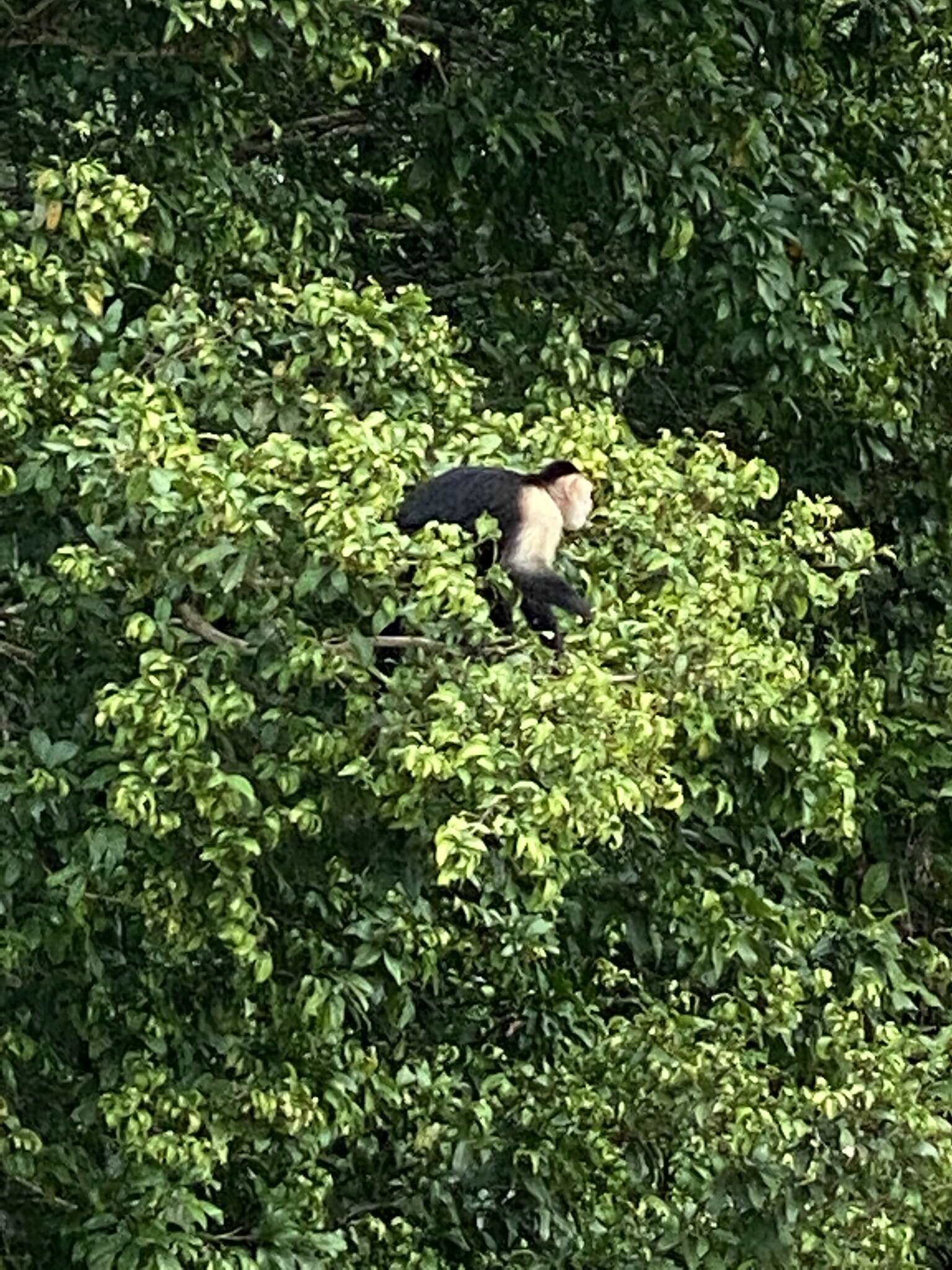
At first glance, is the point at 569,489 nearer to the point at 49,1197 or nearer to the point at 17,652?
the point at 17,652

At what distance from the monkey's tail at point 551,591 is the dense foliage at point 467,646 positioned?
0.10m

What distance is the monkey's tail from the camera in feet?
18.8

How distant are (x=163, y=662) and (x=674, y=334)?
307 centimetres

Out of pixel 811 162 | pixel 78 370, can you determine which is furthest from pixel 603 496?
pixel 811 162

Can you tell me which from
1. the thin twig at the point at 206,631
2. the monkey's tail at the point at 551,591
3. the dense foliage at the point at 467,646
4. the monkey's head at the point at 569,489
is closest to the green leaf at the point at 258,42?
the dense foliage at the point at 467,646

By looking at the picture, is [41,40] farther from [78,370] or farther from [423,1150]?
[423,1150]

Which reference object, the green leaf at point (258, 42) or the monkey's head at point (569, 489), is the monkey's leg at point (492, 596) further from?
the green leaf at point (258, 42)

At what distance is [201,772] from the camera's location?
521cm

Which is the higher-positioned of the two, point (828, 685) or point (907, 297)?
point (907, 297)

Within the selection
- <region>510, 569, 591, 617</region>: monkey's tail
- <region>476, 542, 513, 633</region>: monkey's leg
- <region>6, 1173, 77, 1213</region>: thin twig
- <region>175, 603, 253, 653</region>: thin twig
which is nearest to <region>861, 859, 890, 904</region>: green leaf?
<region>476, 542, 513, 633</region>: monkey's leg

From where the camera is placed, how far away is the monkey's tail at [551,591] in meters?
5.73

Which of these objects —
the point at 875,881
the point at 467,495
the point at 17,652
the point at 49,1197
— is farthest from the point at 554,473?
the point at 875,881

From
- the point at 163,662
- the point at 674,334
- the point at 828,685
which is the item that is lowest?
the point at 828,685

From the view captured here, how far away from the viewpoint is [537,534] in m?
5.77
